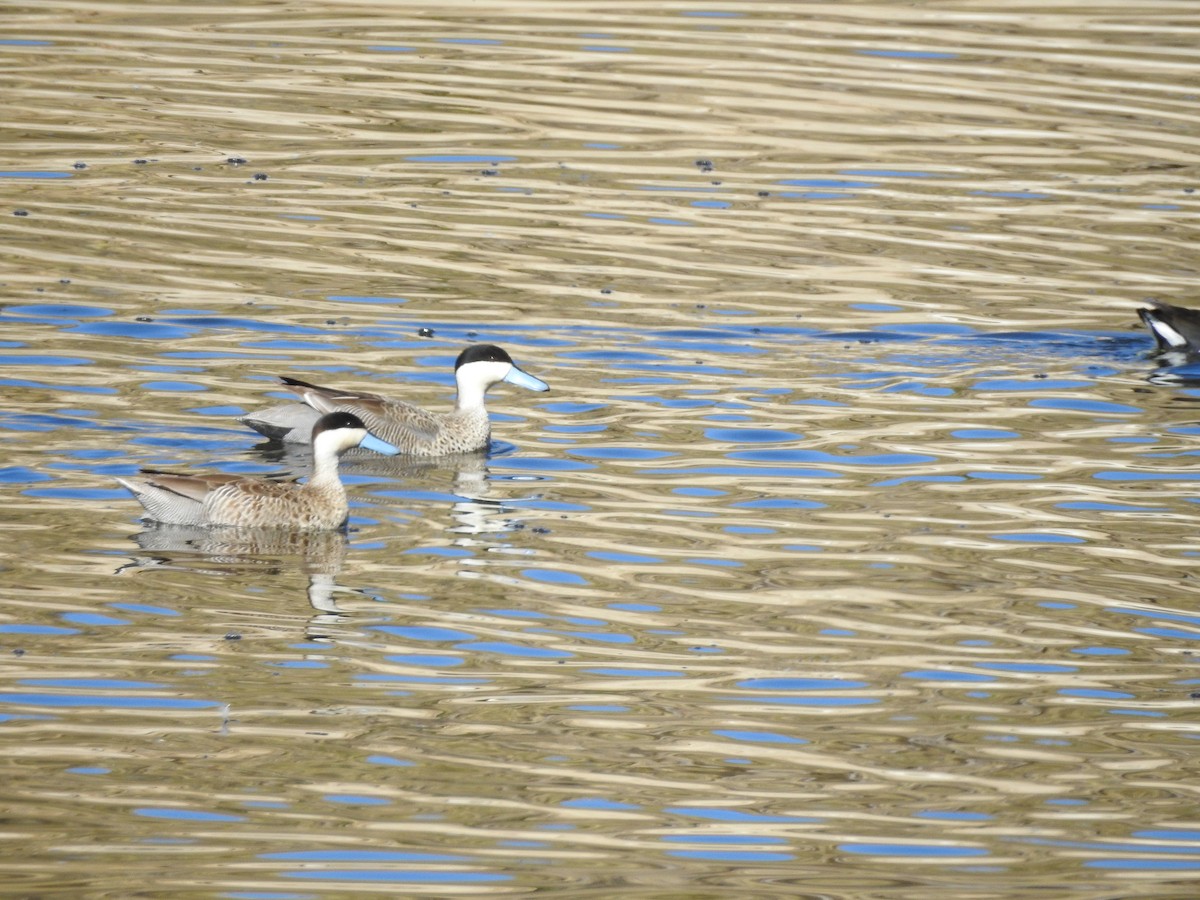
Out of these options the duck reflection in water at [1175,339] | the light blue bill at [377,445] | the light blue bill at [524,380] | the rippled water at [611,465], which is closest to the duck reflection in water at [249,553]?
the rippled water at [611,465]

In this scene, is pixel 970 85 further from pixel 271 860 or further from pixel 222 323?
pixel 271 860

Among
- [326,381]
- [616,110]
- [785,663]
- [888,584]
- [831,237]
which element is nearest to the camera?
[785,663]

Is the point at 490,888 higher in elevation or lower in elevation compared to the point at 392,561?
lower

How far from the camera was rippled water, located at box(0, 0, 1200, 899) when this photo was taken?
786cm

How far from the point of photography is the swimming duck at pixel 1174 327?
16.3 meters

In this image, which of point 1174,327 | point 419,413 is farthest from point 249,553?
point 1174,327

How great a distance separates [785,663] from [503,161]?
12748 mm

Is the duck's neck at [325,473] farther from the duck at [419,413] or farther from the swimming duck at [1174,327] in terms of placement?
the swimming duck at [1174,327]

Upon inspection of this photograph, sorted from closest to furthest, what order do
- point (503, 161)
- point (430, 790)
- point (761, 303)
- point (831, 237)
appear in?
point (430, 790) → point (761, 303) → point (831, 237) → point (503, 161)

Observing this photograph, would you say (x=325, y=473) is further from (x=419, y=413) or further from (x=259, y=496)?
(x=419, y=413)

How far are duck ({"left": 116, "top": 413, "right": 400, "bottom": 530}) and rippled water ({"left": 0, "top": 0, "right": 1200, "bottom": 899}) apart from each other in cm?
15

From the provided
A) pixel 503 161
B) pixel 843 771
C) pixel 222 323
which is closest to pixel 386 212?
pixel 503 161

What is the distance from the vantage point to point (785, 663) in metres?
9.60

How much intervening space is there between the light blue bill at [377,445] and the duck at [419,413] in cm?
15
